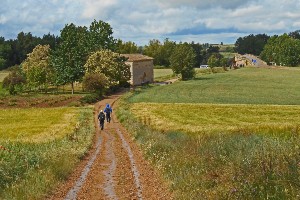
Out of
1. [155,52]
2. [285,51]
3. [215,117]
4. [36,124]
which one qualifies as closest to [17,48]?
[155,52]

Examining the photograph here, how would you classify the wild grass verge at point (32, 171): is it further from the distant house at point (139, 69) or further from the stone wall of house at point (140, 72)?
the distant house at point (139, 69)

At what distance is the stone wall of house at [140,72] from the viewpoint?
98688 millimetres

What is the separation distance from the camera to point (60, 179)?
16172mm

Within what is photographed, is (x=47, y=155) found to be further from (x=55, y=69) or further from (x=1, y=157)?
(x=55, y=69)

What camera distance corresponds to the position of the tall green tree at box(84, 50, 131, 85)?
8156cm

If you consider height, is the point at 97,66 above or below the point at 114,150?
above

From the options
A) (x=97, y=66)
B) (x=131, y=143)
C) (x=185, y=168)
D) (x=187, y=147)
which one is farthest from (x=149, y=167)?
(x=97, y=66)

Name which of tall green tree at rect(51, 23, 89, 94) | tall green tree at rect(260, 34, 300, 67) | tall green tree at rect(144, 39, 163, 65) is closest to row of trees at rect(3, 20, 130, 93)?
tall green tree at rect(51, 23, 89, 94)

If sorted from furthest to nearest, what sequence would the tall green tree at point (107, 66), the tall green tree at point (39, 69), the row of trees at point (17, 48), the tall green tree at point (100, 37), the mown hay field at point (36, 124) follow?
the row of trees at point (17, 48)
the tall green tree at point (100, 37)
the tall green tree at point (39, 69)
the tall green tree at point (107, 66)
the mown hay field at point (36, 124)

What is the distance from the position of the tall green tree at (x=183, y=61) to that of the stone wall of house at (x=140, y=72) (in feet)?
21.3

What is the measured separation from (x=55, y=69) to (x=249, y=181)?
7762 centimetres

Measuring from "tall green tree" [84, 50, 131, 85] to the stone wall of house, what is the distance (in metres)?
12.6

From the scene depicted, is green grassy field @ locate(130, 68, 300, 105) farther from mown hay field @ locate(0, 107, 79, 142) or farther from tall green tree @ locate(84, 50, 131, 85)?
mown hay field @ locate(0, 107, 79, 142)

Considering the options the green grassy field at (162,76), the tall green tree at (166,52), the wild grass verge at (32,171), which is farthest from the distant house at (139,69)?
the wild grass verge at (32,171)
